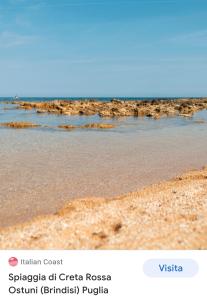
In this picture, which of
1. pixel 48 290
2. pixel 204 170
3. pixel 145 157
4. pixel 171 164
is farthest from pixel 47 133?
pixel 48 290

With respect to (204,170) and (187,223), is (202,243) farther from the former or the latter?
(204,170)

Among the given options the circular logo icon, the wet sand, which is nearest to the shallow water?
the wet sand

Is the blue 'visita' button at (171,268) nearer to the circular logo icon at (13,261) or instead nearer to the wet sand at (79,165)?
the circular logo icon at (13,261)

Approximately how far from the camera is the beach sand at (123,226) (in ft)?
32.3

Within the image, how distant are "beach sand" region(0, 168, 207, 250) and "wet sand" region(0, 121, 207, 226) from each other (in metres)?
1.98

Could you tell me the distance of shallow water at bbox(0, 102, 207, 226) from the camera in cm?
1684

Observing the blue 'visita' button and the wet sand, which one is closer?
the blue 'visita' button

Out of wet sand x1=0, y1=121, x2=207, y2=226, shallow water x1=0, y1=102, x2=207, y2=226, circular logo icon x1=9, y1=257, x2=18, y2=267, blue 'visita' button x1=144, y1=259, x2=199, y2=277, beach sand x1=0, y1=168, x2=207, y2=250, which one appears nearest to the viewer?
blue 'visita' button x1=144, y1=259, x2=199, y2=277

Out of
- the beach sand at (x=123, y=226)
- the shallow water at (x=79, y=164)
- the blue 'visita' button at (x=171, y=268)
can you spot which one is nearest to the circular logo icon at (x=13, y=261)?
the beach sand at (x=123, y=226)

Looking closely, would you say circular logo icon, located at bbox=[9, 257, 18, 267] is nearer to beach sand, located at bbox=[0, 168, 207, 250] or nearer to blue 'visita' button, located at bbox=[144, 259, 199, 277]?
beach sand, located at bbox=[0, 168, 207, 250]

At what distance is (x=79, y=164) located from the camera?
23.7 m

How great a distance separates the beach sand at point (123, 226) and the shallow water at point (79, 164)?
2059 mm

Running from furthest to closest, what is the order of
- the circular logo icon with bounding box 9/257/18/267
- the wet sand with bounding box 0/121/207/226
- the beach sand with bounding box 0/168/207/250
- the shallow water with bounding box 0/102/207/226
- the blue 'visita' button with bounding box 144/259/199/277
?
1. the shallow water with bounding box 0/102/207/226
2. the wet sand with bounding box 0/121/207/226
3. the beach sand with bounding box 0/168/207/250
4. the circular logo icon with bounding box 9/257/18/267
5. the blue 'visita' button with bounding box 144/259/199/277

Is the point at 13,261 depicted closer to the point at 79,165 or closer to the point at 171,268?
the point at 171,268
